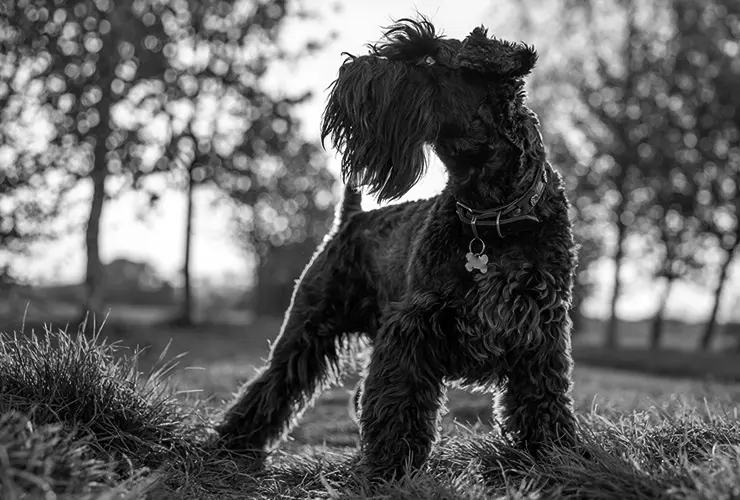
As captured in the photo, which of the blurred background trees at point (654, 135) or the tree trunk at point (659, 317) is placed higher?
the blurred background trees at point (654, 135)

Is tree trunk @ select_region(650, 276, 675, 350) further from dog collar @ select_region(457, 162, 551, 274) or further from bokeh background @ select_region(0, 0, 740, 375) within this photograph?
dog collar @ select_region(457, 162, 551, 274)

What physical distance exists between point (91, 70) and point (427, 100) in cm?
1355

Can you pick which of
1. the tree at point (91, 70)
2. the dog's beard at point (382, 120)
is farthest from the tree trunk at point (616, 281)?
the dog's beard at point (382, 120)

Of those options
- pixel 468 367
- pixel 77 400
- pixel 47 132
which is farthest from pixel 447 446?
pixel 47 132

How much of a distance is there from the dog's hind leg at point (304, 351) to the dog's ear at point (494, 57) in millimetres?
1501

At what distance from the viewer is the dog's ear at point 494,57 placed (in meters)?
3.35

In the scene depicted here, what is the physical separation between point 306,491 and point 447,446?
3.02 feet

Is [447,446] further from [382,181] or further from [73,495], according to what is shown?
[73,495]

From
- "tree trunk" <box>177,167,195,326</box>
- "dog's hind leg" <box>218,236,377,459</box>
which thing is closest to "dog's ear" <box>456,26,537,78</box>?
"dog's hind leg" <box>218,236,377,459</box>

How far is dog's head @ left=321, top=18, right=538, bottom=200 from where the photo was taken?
131 inches

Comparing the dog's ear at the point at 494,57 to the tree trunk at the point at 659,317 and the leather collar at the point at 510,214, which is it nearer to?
the leather collar at the point at 510,214

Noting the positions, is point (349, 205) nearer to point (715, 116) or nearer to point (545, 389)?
point (545, 389)

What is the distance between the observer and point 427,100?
332 cm

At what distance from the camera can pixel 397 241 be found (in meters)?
4.12
